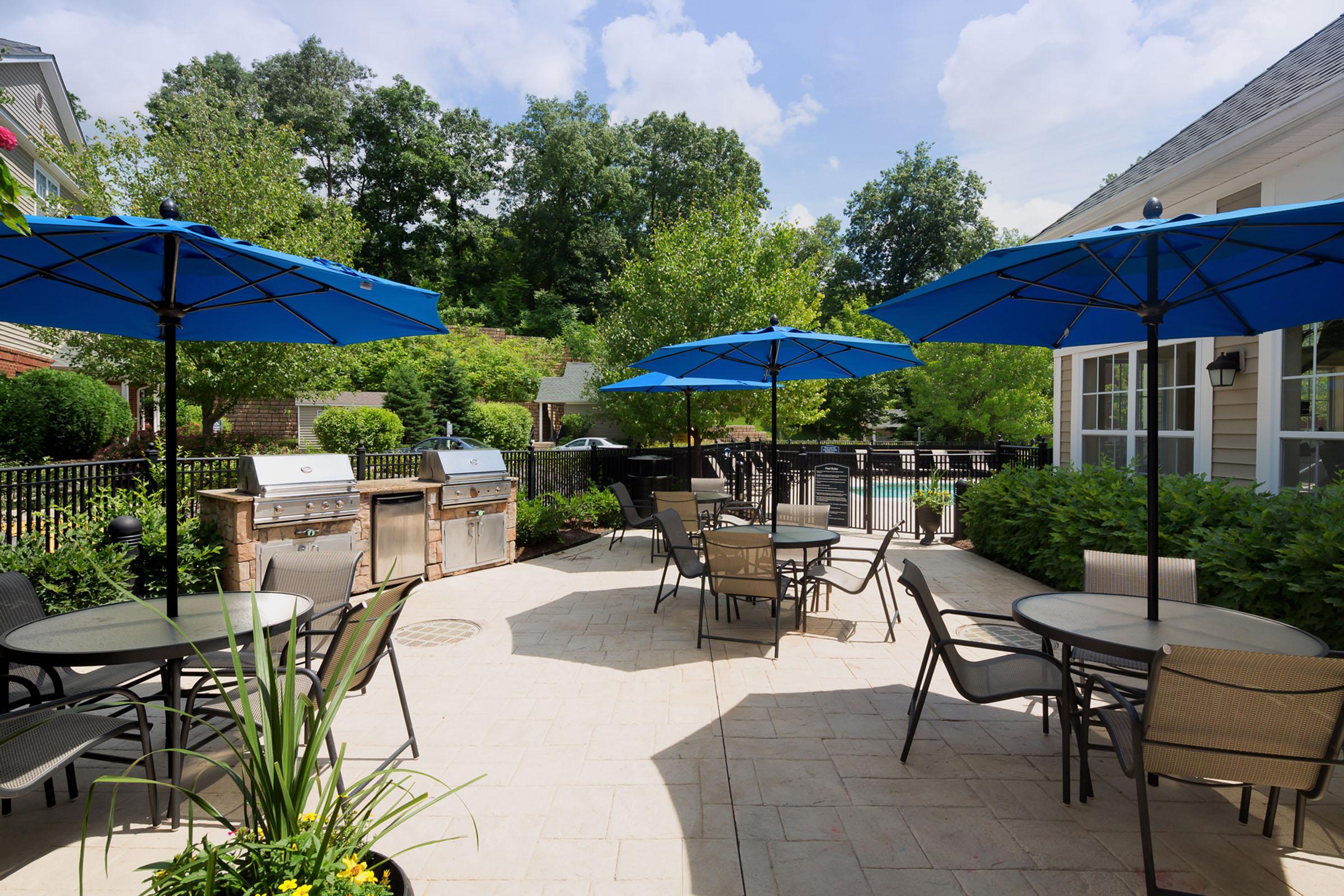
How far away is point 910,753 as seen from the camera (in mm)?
3254

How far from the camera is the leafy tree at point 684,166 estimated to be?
134ft

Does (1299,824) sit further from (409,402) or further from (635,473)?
(409,402)

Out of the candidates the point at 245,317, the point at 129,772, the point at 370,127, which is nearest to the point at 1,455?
the point at 245,317

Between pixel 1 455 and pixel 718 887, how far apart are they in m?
13.2

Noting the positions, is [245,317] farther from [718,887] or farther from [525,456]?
[525,456]

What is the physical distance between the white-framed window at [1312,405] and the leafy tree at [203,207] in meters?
14.3

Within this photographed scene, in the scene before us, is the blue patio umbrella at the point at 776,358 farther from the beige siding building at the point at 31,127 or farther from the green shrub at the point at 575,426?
the green shrub at the point at 575,426

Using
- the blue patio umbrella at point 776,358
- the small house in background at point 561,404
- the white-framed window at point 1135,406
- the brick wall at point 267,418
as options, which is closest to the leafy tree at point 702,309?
the blue patio umbrella at point 776,358

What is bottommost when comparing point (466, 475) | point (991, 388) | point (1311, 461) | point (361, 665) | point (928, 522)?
point (928, 522)

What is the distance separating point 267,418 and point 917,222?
3662 cm

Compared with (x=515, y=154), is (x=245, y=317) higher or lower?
lower

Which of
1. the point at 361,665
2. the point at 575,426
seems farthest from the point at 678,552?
the point at 575,426

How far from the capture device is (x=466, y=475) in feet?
23.9

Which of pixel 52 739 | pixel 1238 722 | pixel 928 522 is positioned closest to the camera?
pixel 1238 722
